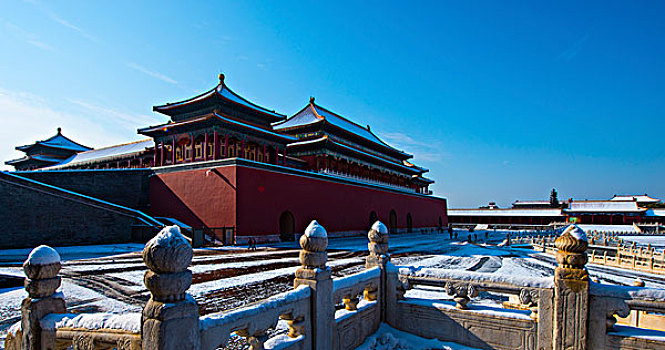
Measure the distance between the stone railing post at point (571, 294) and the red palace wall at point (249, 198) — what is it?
14.8 m

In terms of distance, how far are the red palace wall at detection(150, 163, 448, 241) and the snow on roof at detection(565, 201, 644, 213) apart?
128ft

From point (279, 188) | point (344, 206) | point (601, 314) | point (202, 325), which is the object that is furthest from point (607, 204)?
point (202, 325)

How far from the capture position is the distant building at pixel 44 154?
31.9 meters

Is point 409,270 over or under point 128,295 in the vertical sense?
over

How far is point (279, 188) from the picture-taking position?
19.2 meters

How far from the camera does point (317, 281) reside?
11.6 ft

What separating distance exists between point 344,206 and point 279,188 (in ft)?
20.7

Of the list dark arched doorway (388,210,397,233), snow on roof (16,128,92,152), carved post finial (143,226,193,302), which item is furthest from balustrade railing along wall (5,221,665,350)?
snow on roof (16,128,92,152)

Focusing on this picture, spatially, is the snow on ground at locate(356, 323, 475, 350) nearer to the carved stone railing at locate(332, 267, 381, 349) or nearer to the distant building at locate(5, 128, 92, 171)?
the carved stone railing at locate(332, 267, 381, 349)

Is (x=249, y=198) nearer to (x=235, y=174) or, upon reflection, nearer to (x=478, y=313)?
(x=235, y=174)

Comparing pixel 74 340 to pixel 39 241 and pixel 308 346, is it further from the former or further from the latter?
pixel 39 241

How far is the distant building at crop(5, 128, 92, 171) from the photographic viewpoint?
31.9 metres

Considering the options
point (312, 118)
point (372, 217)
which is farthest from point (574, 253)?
point (312, 118)

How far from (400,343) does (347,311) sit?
33.2 inches
